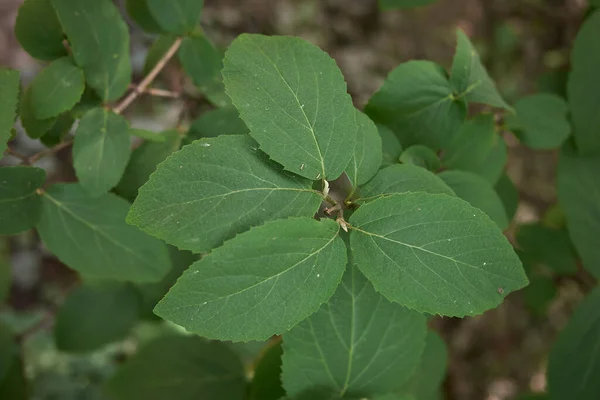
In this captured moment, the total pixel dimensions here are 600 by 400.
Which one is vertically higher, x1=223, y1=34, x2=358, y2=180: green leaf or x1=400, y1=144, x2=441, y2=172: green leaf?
x1=223, y1=34, x2=358, y2=180: green leaf

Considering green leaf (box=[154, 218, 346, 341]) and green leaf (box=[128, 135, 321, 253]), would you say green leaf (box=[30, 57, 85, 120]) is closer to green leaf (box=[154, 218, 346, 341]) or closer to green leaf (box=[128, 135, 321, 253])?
green leaf (box=[128, 135, 321, 253])

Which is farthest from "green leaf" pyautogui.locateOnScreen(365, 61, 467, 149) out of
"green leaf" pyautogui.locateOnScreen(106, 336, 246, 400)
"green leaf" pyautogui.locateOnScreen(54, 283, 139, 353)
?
"green leaf" pyautogui.locateOnScreen(54, 283, 139, 353)

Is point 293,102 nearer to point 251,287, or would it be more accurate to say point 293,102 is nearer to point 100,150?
point 251,287

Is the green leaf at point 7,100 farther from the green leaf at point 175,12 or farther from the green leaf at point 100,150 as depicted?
the green leaf at point 175,12

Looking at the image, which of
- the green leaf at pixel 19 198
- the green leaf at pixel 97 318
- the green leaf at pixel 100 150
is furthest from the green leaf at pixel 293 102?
the green leaf at pixel 97 318

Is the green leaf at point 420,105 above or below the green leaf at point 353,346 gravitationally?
above

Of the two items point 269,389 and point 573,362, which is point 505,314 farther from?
point 269,389

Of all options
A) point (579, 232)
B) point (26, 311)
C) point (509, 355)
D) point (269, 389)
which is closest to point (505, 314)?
point (509, 355)
